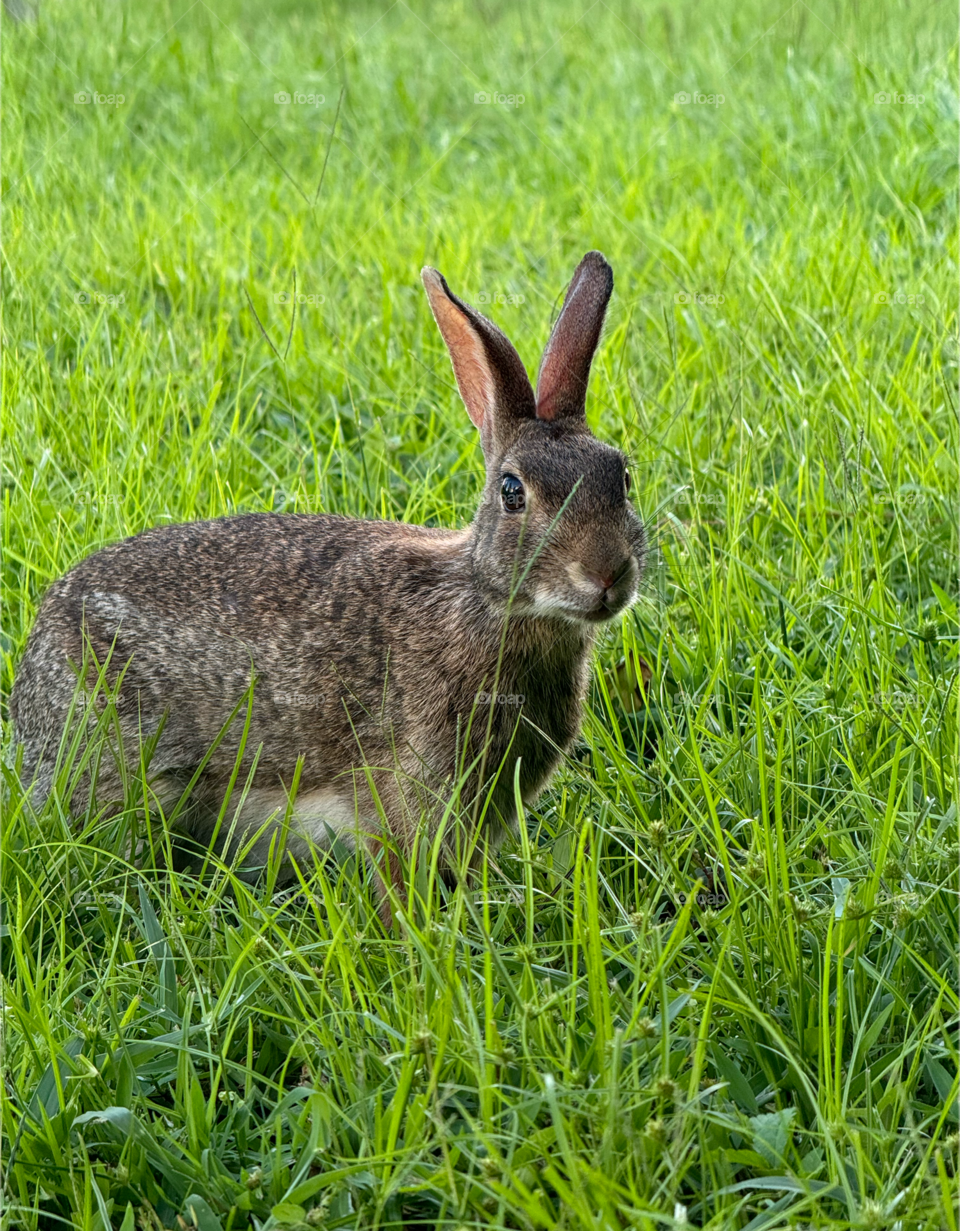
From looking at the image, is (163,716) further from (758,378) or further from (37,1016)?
(758,378)

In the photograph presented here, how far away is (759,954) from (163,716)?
1765mm

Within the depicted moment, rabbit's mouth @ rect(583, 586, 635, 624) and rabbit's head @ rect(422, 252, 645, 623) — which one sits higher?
rabbit's head @ rect(422, 252, 645, 623)

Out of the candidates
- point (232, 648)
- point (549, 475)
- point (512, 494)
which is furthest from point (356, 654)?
point (549, 475)

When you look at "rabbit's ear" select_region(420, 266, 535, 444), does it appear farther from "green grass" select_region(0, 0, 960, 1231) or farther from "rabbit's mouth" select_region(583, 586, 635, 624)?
"green grass" select_region(0, 0, 960, 1231)

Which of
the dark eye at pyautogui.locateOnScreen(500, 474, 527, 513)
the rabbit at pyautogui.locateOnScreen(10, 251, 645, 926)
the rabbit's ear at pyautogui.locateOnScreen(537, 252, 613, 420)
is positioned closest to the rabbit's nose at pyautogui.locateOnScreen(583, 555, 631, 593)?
the rabbit at pyautogui.locateOnScreen(10, 251, 645, 926)

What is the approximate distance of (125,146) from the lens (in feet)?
25.9

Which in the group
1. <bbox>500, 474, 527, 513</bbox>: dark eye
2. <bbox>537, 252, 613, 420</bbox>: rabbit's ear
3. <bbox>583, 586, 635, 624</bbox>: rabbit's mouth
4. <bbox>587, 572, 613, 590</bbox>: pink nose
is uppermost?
<bbox>537, 252, 613, 420</bbox>: rabbit's ear

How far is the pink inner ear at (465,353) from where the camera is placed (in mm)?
3807

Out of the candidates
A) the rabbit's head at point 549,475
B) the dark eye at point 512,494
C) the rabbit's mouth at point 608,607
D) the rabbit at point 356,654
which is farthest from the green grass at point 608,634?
the dark eye at point 512,494

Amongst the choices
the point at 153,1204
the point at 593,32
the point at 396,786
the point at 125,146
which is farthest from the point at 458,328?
the point at 593,32

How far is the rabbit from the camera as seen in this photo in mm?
3732

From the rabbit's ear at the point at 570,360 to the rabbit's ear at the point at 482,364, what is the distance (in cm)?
6

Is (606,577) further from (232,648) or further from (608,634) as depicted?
(232,648)

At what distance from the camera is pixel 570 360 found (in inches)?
152
